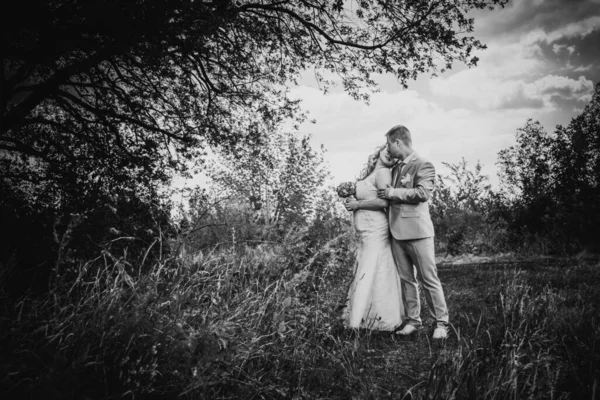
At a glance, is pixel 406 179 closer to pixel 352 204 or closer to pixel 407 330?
pixel 352 204

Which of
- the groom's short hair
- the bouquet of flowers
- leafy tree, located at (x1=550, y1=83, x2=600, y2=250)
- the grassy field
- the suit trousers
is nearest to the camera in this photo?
the grassy field

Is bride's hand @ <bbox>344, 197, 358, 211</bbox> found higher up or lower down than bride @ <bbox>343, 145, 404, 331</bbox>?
higher up

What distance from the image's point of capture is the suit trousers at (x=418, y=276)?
11.5 ft

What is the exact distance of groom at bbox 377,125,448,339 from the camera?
354 cm

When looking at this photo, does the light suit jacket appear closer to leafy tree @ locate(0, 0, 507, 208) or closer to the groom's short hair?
the groom's short hair

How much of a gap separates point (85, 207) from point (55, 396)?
7.79ft

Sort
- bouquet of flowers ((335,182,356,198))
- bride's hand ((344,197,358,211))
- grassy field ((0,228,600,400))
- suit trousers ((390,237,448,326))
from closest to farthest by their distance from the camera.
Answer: grassy field ((0,228,600,400)) < suit trousers ((390,237,448,326)) < bride's hand ((344,197,358,211)) < bouquet of flowers ((335,182,356,198))

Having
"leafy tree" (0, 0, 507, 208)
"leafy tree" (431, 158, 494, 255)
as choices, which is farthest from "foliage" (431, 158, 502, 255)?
"leafy tree" (0, 0, 507, 208)

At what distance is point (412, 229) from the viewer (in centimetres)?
364

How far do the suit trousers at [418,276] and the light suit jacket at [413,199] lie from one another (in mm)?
135

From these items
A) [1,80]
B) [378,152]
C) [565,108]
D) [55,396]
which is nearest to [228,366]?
[55,396]

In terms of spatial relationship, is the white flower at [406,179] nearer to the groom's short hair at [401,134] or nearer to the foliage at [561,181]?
the groom's short hair at [401,134]

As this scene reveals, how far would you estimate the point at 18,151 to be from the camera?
19.7 feet

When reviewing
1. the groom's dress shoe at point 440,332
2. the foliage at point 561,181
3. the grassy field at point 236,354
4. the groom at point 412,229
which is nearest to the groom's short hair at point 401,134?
the groom at point 412,229
